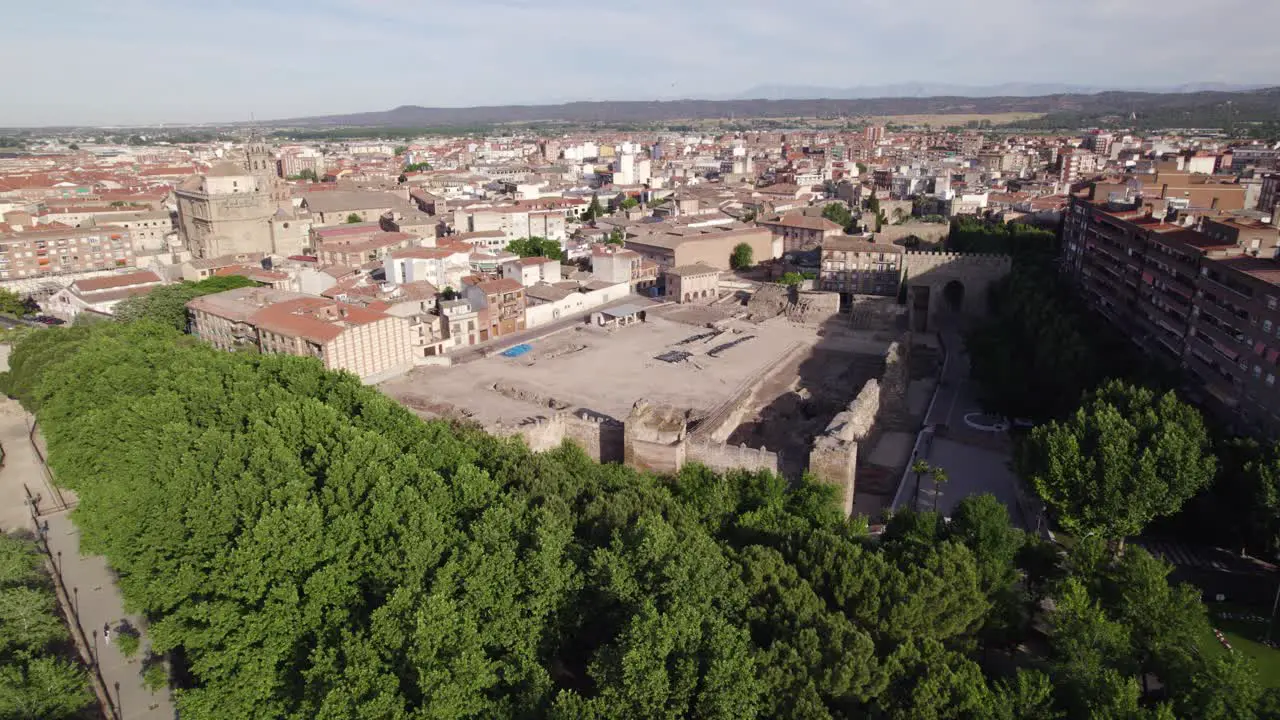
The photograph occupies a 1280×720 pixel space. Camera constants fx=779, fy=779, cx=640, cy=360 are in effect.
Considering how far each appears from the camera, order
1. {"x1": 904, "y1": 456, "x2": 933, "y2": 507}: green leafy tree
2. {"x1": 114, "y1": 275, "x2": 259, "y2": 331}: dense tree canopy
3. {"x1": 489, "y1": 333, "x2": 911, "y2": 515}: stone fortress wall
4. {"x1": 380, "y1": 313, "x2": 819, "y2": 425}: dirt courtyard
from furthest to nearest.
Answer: {"x1": 114, "y1": 275, "x2": 259, "y2": 331}: dense tree canopy, {"x1": 380, "y1": 313, "x2": 819, "y2": 425}: dirt courtyard, {"x1": 904, "y1": 456, "x2": 933, "y2": 507}: green leafy tree, {"x1": 489, "y1": 333, "x2": 911, "y2": 515}: stone fortress wall

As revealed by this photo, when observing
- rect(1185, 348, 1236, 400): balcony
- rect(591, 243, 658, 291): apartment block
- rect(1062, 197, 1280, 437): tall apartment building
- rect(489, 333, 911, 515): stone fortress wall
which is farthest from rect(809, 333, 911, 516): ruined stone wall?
rect(591, 243, 658, 291): apartment block

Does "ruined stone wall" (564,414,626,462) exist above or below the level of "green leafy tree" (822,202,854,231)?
below

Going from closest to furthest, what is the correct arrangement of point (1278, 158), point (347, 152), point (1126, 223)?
point (1126, 223), point (1278, 158), point (347, 152)

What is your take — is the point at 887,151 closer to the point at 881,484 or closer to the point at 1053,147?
the point at 1053,147

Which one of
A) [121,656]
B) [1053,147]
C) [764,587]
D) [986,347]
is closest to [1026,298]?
[986,347]

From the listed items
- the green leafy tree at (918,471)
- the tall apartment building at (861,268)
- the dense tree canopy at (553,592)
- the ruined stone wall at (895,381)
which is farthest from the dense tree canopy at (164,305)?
the green leafy tree at (918,471)

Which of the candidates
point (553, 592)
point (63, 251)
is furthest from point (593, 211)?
point (553, 592)

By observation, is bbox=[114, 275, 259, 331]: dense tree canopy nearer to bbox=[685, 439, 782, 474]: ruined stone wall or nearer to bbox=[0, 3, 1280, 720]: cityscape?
bbox=[0, 3, 1280, 720]: cityscape
